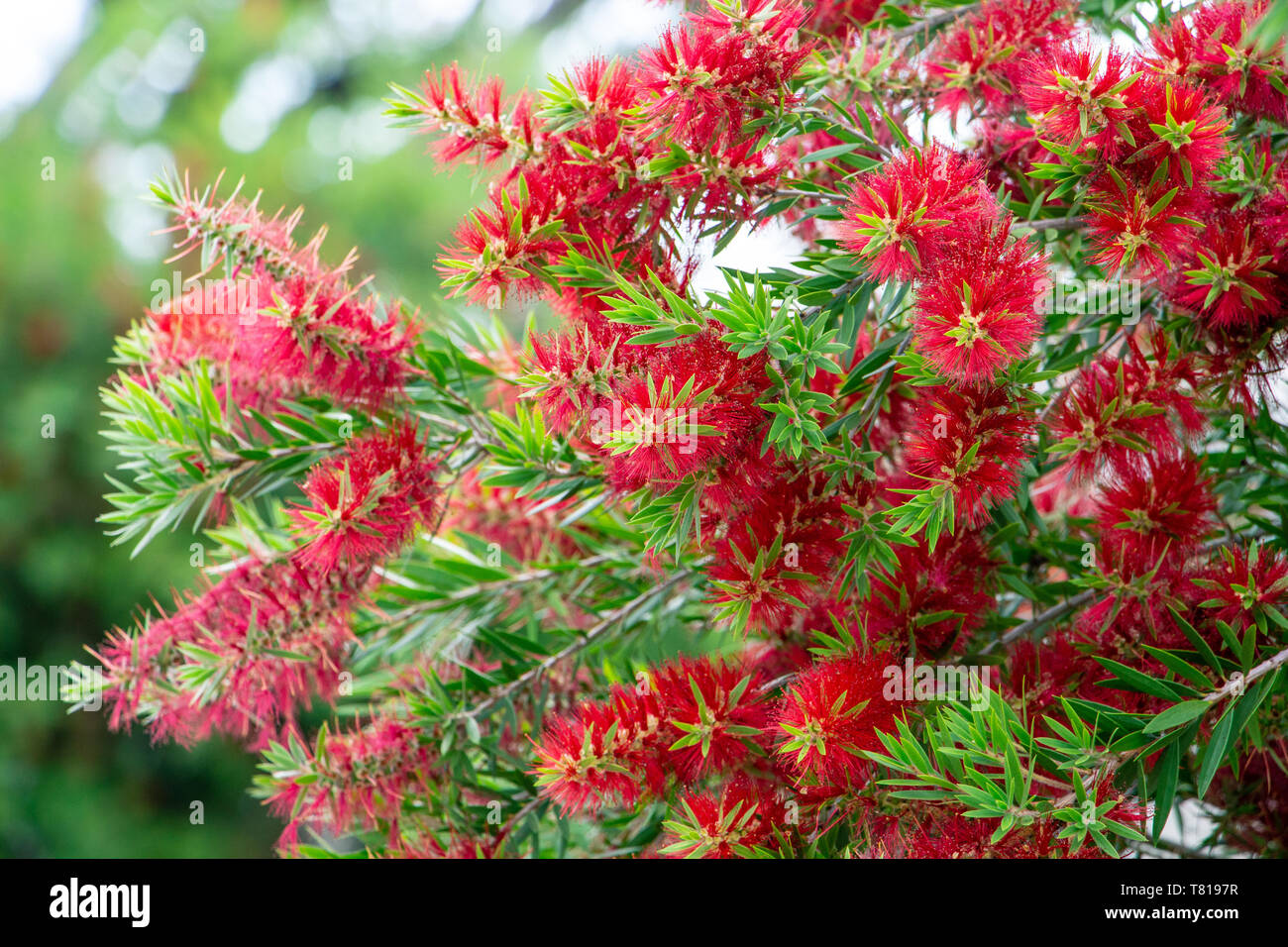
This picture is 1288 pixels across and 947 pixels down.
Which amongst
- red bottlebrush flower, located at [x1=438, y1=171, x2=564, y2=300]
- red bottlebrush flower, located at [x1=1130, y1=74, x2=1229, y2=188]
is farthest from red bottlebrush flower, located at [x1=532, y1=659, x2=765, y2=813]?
red bottlebrush flower, located at [x1=1130, y1=74, x2=1229, y2=188]

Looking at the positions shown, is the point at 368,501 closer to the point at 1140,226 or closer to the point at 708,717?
the point at 708,717

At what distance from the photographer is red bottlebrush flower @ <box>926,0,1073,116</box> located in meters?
0.66

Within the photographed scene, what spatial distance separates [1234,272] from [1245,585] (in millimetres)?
167

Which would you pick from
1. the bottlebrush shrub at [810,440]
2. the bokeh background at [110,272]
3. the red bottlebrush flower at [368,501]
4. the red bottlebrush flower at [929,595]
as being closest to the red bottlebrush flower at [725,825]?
the bottlebrush shrub at [810,440]

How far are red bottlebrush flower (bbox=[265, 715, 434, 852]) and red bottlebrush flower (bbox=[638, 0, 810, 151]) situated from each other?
0.43m

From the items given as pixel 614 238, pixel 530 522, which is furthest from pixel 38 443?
pixel 614 238

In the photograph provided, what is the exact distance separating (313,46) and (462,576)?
273 cm

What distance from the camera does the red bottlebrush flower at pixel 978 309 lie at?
481 millimetres

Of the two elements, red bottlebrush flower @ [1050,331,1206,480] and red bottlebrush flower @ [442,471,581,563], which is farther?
red bottlebrush flower @ [442,471,581,563]

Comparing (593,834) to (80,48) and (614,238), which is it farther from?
(80,48)

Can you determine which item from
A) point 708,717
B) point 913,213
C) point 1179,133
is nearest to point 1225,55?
point 1179,133

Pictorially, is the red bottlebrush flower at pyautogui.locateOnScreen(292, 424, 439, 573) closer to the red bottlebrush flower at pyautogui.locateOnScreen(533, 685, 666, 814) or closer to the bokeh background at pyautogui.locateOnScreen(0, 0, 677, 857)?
the red bottlebrush flower at pyautogui.locateOnScreen(533, 685, 666, 814)

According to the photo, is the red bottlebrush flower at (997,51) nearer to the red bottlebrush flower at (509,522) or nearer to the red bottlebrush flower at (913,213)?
the red bottlebrush flower at (913,213)

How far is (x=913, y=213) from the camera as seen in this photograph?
49 centimetres
